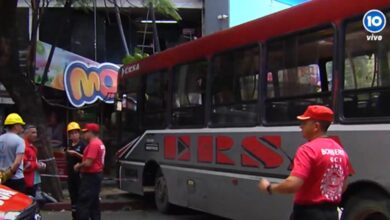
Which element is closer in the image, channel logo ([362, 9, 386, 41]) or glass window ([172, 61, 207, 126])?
channel logo ([362, 9, 386, 41])

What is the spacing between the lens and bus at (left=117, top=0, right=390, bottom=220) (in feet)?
20.6

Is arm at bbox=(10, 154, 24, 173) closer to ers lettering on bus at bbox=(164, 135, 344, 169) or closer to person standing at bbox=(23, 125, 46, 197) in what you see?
person standing at bbox=(23, 125, 46, 197)

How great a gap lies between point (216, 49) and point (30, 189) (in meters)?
3.54

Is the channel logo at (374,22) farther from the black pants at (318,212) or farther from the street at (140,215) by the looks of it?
the street at (140,215)

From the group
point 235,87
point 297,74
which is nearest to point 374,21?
point 297,74

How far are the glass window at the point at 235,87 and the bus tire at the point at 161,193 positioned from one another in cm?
238

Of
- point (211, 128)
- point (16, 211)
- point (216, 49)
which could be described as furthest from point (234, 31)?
point (16, 211)

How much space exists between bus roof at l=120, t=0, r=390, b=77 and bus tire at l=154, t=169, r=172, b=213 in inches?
82.3

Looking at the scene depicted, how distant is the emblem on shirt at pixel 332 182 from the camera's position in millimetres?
4449

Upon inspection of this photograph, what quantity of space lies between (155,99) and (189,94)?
1.52 meters

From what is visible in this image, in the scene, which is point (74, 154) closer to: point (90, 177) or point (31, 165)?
point (31, 165)

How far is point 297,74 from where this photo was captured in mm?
7480

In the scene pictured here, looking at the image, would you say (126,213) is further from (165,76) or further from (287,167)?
(287,167)

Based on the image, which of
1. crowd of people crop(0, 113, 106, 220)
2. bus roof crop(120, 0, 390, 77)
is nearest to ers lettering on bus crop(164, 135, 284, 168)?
bus roof crop(120, 0, 390, 77)
